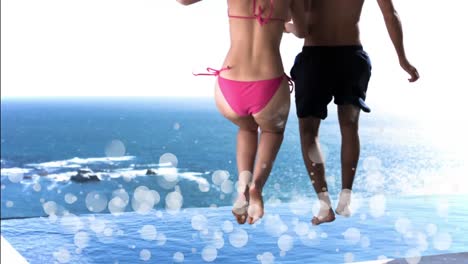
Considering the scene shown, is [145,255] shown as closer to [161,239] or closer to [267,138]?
[161,239]

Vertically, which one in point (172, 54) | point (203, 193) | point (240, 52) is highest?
point (240, 52)

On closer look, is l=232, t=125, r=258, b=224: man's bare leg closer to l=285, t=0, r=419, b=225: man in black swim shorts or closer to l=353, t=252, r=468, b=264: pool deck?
l=285, t=0, r=419, b=225: man in black swim shorts

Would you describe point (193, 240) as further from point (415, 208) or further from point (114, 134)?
point (114, 134)

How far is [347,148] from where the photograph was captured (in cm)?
253

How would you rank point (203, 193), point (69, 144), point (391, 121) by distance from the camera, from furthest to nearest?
point (69, 144) → point (391, 121) → point (203, 193)

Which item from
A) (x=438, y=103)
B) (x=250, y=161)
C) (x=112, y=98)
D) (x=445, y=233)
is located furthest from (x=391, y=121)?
(x=112, y=98)

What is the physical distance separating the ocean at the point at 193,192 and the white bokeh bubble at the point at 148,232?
0.01 metres

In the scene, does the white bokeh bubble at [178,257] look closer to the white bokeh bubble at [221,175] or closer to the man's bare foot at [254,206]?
the white bokeh bubble at [221,175]

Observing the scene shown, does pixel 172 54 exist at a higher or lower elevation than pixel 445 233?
lower

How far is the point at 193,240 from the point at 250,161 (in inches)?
63.8

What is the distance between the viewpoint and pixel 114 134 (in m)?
37.8

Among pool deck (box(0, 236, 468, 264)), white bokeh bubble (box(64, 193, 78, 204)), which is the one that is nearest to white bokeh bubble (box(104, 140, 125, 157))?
white bokeh bubble (box(64, 193, 78, 204))

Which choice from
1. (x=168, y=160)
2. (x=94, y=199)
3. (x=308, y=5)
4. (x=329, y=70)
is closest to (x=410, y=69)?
(x=329, y=70)

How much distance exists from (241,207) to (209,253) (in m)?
1.36
